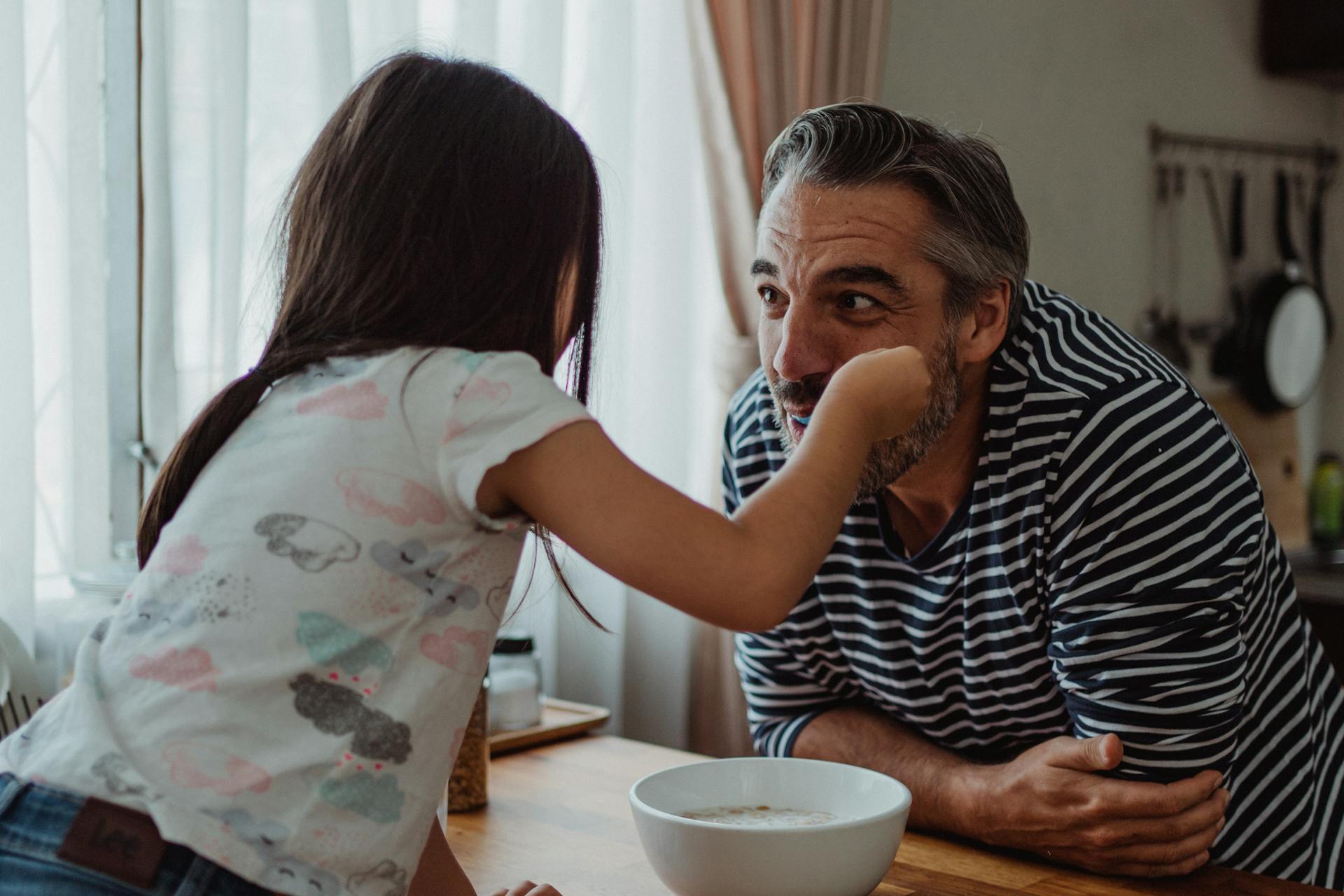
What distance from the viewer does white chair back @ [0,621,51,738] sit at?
1218 millimetres

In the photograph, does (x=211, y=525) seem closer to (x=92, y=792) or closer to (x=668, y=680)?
(x=92, y=792)

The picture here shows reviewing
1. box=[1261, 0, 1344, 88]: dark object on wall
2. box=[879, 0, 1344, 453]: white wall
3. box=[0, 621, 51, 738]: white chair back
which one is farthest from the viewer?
box=[1261, 0, 1344, 88]: dark object on wall

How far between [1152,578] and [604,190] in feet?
3.99

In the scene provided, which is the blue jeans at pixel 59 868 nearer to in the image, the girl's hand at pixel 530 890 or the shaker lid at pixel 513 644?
the girl's hand at pixel 530 890

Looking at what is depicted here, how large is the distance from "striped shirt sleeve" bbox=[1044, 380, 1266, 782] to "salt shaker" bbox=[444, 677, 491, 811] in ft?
1.83

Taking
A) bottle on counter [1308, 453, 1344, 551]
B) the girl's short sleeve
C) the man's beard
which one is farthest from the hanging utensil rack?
the girl's short sleeve

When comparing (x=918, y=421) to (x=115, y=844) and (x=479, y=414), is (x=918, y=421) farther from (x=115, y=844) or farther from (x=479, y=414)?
(x=115, y=844)

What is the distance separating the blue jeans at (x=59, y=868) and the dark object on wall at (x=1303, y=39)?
3616mm

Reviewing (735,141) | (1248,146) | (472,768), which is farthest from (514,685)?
(1248,146)

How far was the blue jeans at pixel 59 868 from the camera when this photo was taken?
2.33 ft

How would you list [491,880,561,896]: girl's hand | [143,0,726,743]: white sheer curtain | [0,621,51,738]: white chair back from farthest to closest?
[143,0,726,743]: white sheer curtain < [0,621,51,738]: white chair back < [491,880,561,896]: girl's hand

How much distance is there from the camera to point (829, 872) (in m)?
0.89

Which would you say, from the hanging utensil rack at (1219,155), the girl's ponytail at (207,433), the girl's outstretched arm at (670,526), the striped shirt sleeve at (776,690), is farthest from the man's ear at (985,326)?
the hanging utensil rack at (1219,155)

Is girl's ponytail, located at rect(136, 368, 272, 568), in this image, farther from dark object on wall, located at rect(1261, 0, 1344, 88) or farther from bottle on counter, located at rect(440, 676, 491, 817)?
dark object on wall, located at rect(1261, 0, 1344, 88)
